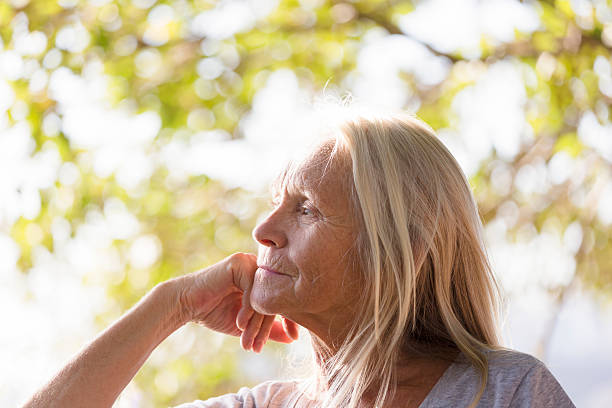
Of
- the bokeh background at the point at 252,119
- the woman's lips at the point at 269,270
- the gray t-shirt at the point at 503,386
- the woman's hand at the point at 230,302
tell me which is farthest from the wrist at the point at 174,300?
the bokeh background at the point at 252,119

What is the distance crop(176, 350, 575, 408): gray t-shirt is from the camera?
120 centimetres

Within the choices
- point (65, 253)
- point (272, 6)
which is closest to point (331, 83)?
point (272, 6)

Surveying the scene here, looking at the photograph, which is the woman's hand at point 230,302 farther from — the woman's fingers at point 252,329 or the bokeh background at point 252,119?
the bokeh background at point 252,119

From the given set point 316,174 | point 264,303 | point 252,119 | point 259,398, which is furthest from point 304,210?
point 252,119

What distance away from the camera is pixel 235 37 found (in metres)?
2.79

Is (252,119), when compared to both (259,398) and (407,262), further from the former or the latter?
(407,262)

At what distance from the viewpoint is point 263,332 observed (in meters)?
1.51

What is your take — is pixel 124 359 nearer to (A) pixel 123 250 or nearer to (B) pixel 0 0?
(B) pixel 0 0

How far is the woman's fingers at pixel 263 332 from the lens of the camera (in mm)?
1505

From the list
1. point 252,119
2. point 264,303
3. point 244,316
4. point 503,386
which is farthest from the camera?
point 252,119

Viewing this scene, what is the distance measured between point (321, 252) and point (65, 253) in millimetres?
1729

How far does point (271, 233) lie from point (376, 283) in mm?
194

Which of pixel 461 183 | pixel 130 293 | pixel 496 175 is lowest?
pixel 130 293

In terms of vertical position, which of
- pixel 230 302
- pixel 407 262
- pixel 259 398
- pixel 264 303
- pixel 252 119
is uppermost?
pixel 407 262
